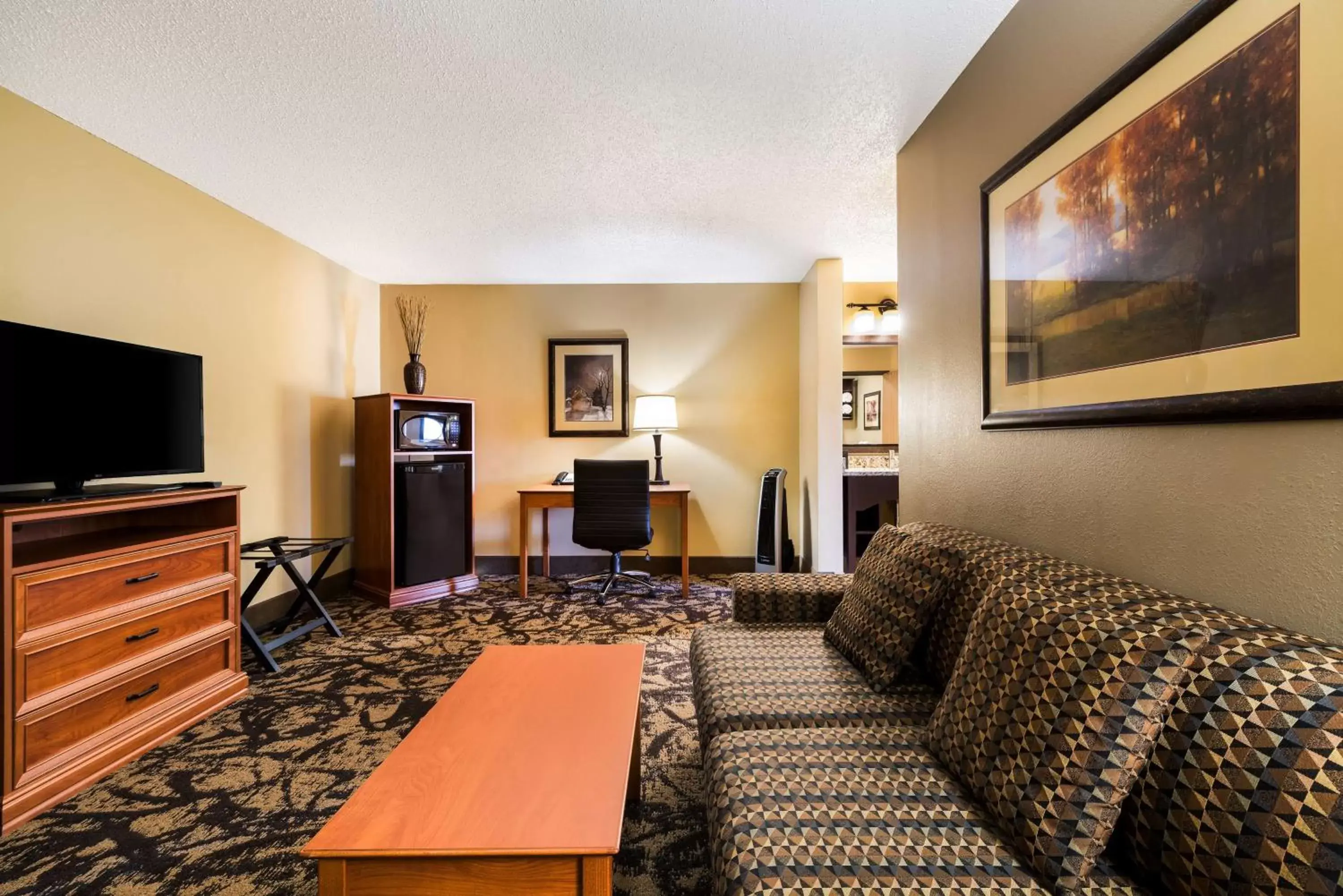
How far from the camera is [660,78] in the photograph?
2.02m

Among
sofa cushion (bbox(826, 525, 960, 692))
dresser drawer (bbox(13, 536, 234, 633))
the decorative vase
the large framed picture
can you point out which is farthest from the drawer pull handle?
the large framed picture

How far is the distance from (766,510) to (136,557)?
11.4ft

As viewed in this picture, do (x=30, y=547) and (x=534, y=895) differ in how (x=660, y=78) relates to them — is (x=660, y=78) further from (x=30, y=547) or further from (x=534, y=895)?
(x=30, y=547)

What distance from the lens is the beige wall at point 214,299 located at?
7.17 feet

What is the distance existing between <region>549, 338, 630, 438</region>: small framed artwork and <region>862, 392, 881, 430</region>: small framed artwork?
1.93 m

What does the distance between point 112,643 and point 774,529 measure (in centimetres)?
347

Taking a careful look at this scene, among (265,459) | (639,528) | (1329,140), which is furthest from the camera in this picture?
(639,528)

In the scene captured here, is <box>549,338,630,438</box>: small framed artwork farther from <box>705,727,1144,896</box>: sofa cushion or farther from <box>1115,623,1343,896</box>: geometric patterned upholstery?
<box>1115,623,1343,896</box>: geometric patterned upholstery

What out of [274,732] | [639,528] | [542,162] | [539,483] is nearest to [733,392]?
[639,528]

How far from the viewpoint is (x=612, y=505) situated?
12.4 ft

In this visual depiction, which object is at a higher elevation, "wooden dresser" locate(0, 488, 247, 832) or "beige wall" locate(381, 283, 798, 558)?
"beige wall" locate(381, 283, 798, 558)

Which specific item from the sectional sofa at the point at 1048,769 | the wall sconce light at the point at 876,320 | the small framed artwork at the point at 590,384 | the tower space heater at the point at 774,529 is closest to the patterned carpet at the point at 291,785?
the sectional sofa at the point at 1048,769

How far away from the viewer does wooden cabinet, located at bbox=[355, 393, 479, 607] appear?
3773 millimetres

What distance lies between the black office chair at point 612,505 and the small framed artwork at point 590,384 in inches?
37.0
